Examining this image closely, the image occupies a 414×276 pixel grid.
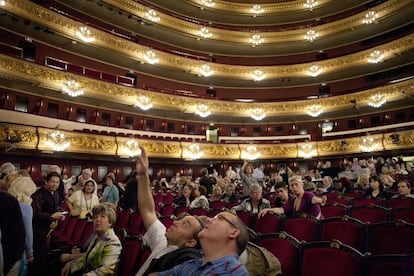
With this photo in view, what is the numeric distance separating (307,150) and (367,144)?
3239 millimetres

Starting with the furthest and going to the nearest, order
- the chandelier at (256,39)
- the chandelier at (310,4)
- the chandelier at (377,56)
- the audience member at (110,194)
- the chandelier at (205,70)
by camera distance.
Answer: the chandelier at (310,4), the chandelier at (256,39), the chandelier at (205,70), the chandelier at (377,56), the audience member at (110,194)

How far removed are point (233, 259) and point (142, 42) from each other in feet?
63.6

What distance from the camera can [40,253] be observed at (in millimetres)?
4168

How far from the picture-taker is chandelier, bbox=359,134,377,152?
1603 centimetres

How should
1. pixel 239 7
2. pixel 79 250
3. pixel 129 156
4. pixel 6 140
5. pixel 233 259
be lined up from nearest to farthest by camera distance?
pixel 233 259, pixel 79 250, pixel 6 140, pixel 129 156, pixel 239 7

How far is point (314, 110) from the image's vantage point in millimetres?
18656

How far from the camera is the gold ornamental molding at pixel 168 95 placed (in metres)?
13.0

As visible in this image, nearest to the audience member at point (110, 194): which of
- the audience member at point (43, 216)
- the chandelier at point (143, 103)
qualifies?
the audience member at point (43, 216)

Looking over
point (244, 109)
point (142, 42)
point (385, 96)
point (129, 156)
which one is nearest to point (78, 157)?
point (129, 156)

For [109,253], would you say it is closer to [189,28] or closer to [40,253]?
[40,253]

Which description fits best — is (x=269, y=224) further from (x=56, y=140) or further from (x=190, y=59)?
(x=190, y=59)

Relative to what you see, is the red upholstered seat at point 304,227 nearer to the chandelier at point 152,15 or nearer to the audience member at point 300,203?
the audience member at point 300,203

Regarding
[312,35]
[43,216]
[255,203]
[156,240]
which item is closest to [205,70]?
[312,35]

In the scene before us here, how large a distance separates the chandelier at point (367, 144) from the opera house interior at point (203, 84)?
55 mm
